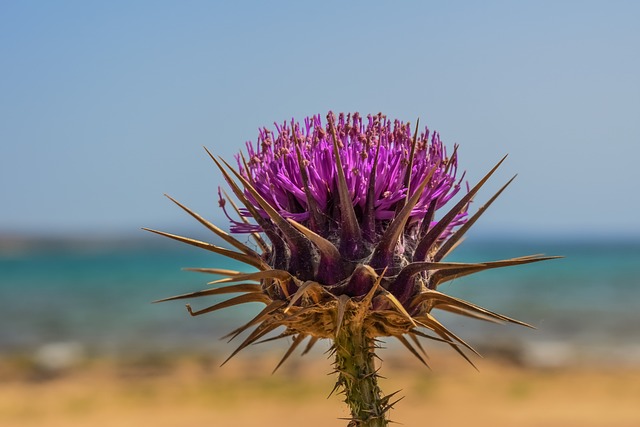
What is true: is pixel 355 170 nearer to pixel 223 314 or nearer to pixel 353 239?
pixel 353 239

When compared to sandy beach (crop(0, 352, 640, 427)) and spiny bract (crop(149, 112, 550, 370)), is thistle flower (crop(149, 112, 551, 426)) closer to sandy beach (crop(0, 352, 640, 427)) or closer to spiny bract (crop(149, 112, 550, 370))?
spiny bract (crop(149, 112, 550, 370))

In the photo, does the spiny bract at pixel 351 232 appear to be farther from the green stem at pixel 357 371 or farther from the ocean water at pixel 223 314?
the ocean water at pixel 223 314

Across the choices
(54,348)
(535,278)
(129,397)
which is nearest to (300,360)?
(129,397)

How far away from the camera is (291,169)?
4.34 metres

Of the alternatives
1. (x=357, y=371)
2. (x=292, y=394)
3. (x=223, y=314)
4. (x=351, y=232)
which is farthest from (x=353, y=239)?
(x=223, y=314)

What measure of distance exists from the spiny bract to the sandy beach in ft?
48.2

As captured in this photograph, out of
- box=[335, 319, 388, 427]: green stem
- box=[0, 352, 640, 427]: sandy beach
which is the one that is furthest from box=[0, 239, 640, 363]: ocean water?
box=[335, 319, 388, 427]: green stem

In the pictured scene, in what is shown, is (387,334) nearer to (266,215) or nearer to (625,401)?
(266,215)

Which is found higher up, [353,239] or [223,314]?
[223,314]

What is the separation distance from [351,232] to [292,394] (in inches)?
718

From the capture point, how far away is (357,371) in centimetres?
445

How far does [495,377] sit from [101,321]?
→ 2926 centimetres

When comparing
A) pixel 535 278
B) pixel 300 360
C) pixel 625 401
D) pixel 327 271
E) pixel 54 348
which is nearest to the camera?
pixel 327 271

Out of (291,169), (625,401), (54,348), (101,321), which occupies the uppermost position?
(101,321)
